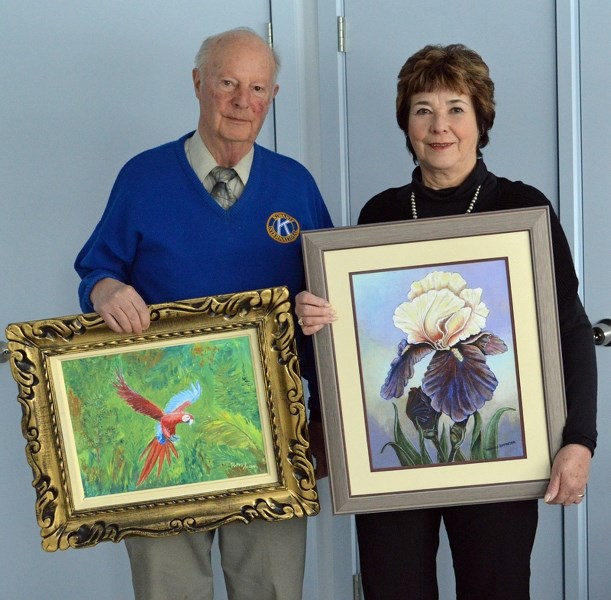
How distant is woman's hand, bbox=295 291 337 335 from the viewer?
160 centimetres

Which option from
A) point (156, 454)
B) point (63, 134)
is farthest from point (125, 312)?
point (63, 134)

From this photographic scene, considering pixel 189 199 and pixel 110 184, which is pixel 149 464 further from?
pixel 110 184

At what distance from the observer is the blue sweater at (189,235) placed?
174 centimetres

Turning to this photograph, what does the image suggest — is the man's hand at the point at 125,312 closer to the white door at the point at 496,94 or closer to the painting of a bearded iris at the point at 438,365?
the painting of a bearded iris at the point at 438,365

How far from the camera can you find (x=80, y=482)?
168cm

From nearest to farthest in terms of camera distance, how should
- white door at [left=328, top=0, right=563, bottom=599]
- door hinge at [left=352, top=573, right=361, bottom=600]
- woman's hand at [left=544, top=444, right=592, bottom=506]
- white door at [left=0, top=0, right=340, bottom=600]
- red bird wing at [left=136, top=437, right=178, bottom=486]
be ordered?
woman's hand at [left=544, top=444, right=592, bottom=506] → red bird wing at [left=136, top=437, right=178, bottom=486] → white door at [left=328, top=0, right=563, bottom=599] → white door at [left=0, top=0, right=340, bottom=600] → door hinge at [left=352, top=573, right=361, bottom=600]

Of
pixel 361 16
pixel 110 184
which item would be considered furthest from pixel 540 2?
pixel 110 184

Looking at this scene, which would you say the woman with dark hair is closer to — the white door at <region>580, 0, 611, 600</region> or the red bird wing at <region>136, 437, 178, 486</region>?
the red bird wing at <region>136, 437, 178, 486</region>

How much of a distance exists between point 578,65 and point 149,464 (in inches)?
54.0

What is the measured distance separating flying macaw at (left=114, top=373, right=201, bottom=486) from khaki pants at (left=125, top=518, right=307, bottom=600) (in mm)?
203

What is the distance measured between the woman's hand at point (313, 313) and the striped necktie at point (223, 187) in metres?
0.29

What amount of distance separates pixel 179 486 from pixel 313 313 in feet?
1.38

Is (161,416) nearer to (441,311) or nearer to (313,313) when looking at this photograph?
(313,313)

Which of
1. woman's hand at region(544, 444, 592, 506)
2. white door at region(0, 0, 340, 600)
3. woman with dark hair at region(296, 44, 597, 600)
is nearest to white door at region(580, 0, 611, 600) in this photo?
woman with dark hair at region(296, 44, 597, 600)
